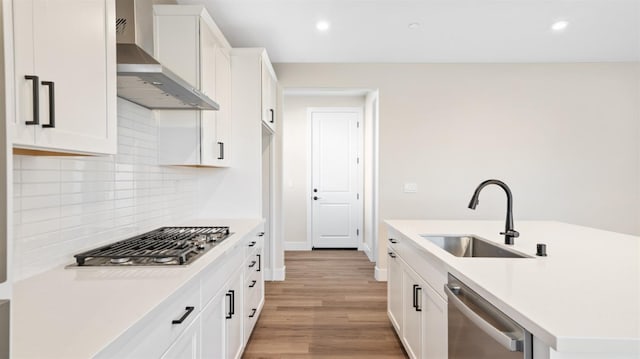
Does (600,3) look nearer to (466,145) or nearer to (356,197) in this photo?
(466,145)

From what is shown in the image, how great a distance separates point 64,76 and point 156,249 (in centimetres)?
86

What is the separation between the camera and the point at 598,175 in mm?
4219

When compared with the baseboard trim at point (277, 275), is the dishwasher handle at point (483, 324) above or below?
above

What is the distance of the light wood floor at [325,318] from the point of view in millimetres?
2539

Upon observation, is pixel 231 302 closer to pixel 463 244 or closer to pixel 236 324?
pixel 236 324

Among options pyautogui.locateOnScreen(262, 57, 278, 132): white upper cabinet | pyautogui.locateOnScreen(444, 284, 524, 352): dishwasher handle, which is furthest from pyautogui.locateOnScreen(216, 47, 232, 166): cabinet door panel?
pyautogui.locateOnScreen(444, 284, 524, 352): dishwasher handle

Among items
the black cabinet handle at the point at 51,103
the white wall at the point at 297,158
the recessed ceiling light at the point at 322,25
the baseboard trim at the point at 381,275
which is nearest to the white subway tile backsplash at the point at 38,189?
the black cabinet handle at the point at 51,103

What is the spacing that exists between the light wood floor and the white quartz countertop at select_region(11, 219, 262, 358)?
1380mm

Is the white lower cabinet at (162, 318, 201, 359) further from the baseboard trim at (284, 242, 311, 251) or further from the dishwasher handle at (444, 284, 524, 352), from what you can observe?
the baseboard trim at (284, 242, 311, 251)

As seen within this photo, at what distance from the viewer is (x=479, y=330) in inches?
47.8

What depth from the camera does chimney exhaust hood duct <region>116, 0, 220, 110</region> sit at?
148cm

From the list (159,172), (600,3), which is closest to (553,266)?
(159,172)

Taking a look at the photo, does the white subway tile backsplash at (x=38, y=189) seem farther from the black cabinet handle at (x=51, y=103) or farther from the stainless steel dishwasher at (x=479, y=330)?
the stainless steel dishwasher at (x=479, y=330)

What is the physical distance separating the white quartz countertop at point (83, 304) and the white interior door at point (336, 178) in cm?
437
